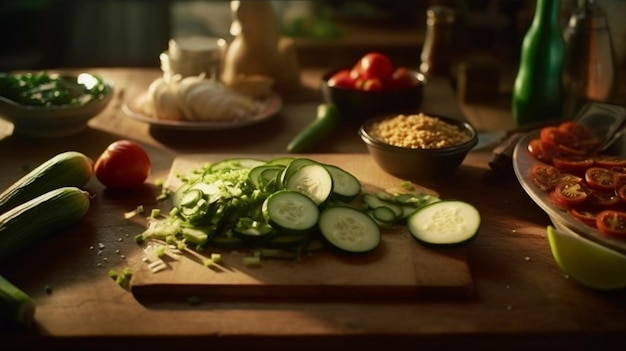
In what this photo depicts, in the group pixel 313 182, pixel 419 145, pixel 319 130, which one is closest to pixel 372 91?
pixel 319 130

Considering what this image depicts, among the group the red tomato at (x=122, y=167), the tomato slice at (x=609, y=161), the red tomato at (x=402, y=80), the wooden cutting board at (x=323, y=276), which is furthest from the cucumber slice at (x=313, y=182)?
the red tomato at (x=402, y=80)

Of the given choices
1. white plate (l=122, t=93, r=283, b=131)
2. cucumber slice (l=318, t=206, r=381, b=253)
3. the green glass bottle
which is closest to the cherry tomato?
the green glass bottle

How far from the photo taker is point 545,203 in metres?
1.50

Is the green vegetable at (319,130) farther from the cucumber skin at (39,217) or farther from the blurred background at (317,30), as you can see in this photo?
the blurred background at (317,30)

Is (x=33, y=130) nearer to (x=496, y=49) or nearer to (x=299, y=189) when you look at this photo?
(x=299, y=189)

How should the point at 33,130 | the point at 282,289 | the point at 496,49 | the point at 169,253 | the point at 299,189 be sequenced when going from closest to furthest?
1. the point at 282,289
2. the point at 169,253
3. the point at 299,189
4. the point at 33,130
5. the point at 496,49

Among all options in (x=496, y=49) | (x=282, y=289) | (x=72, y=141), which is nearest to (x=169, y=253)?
(x=282, y=289)

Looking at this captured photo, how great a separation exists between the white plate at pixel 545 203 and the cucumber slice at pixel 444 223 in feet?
0.51

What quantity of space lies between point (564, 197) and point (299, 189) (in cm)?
57

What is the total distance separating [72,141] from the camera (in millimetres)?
2094

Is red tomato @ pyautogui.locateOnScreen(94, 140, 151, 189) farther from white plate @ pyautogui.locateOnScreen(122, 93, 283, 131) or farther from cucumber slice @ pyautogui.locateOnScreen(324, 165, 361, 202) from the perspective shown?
cucumber slice @ pyautogui.locateOnScreen(324, 165, 361, 202)

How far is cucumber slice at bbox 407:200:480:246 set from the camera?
143 cm

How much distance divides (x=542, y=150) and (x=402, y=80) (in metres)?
0.67

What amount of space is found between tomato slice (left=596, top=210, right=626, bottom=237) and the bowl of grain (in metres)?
0.45
